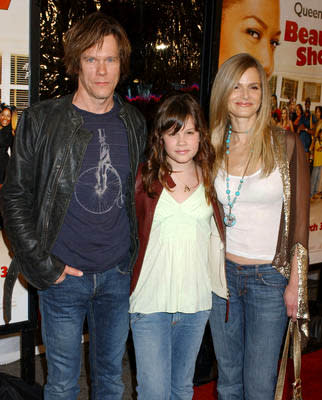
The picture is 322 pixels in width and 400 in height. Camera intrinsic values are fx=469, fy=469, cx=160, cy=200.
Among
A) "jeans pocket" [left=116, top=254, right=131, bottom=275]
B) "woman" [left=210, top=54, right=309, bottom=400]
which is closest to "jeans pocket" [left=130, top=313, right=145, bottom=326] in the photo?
"jeans pocket" [left=116, top=254, right=131, bottom=275]

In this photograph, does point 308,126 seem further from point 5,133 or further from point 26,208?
point 26,208

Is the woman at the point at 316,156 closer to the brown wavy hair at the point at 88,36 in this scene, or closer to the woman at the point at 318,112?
the woman at the point at 318,112

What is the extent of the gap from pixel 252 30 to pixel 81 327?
2181mm

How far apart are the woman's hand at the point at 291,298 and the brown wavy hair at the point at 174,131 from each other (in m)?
0.56

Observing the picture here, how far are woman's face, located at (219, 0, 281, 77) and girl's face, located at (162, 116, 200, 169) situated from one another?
112 cm

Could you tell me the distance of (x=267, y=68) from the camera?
10.7ft

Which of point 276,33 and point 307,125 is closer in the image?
point 276,33

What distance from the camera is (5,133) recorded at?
7.96 feet

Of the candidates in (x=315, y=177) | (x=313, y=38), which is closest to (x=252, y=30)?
(x=313, y=38)

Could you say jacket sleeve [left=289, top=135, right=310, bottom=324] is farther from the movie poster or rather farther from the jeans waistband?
the movie poster

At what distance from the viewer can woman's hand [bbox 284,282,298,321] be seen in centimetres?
218

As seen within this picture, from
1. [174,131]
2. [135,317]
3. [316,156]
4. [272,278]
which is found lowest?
[135,317]

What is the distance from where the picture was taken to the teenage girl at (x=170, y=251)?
2.07 metres

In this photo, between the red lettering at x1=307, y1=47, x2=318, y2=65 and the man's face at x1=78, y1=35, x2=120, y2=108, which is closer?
the man's face at x1=78, y1=35, x2=120, y2=108
